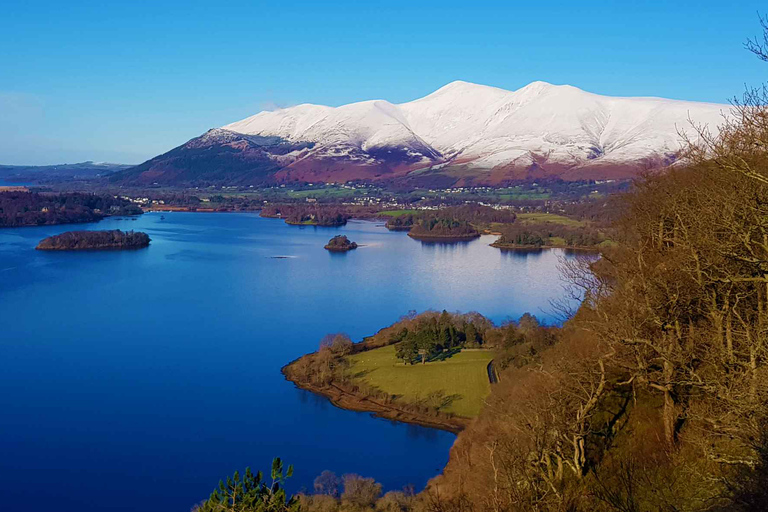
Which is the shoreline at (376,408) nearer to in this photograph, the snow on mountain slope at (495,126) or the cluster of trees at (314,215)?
the cluster of trees at (314,215)

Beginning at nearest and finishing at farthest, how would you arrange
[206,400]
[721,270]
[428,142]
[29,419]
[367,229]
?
[721,270]
[29,419]
[206,400]
[367,229]
[428,142]

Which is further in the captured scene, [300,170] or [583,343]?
[300,170]

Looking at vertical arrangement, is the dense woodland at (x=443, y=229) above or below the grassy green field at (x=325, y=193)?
below

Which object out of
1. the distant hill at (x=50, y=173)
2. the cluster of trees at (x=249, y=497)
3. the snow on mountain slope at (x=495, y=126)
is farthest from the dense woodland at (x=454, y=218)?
the distant hill at (x=50, y=173)

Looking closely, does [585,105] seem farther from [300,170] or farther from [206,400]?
[206,400]

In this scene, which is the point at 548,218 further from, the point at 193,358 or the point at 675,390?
the point at 675,390

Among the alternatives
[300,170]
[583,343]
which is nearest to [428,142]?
[300,170]
